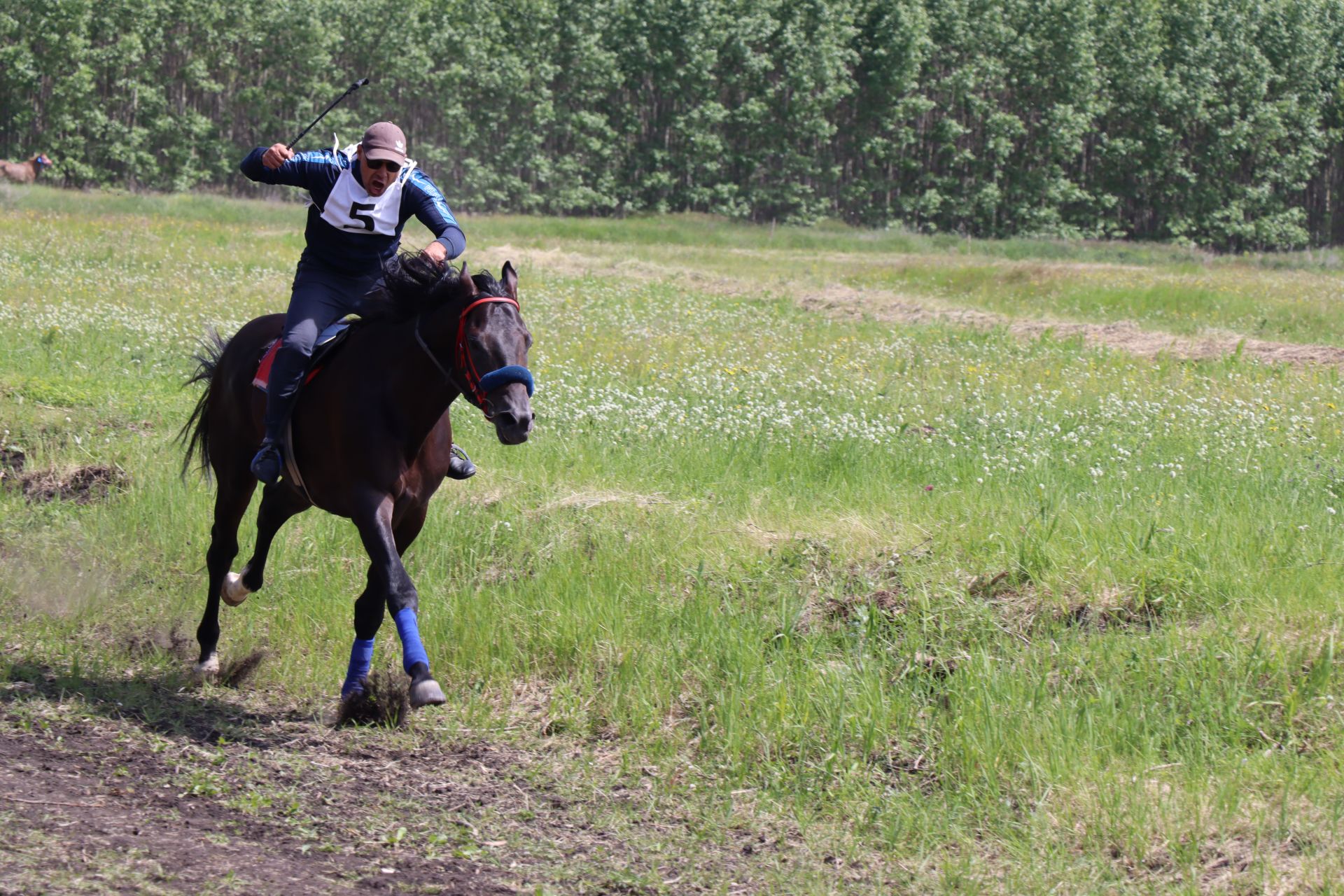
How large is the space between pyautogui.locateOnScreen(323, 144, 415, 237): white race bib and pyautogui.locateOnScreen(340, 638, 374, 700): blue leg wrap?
2.21m

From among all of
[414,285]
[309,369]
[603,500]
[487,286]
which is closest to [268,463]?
[309,369]

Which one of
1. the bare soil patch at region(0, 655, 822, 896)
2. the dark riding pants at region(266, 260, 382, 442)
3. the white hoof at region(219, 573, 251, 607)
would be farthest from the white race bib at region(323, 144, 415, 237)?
the bare soil patch at region(0, 655, 822, 896)

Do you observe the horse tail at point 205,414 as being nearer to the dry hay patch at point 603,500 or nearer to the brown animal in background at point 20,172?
the dry hay patch at point 603,500

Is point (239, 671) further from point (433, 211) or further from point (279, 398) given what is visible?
point (433, 211)

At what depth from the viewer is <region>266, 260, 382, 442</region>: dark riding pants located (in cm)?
675

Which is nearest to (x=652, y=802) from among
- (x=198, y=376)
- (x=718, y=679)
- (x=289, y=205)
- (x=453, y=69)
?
(x=718, y=679)

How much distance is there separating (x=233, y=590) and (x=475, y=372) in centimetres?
259

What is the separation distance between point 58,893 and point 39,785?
1.27m

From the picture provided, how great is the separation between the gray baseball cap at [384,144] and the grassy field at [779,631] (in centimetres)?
259

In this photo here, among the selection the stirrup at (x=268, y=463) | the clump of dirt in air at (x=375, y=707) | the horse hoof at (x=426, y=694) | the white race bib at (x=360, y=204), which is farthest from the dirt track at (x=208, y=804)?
the white race bib at (x=360, y=204)

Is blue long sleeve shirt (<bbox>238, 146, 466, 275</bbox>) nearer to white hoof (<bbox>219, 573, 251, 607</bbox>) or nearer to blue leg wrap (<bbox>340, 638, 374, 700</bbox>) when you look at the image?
white hoof (<bbox>219, 573, 251, 607</bbox>)

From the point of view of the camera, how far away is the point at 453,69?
206ft

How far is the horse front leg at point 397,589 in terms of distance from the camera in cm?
561

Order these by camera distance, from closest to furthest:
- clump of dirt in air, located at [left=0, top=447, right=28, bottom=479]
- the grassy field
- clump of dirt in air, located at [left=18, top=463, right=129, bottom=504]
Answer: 1. the grassy field
2. clump of dirt in air, located at [left=18, top=463, right=129, bottom=504]
3. clump of dirt in air, located at [left=0, top=447, right=28, bottom=479]
